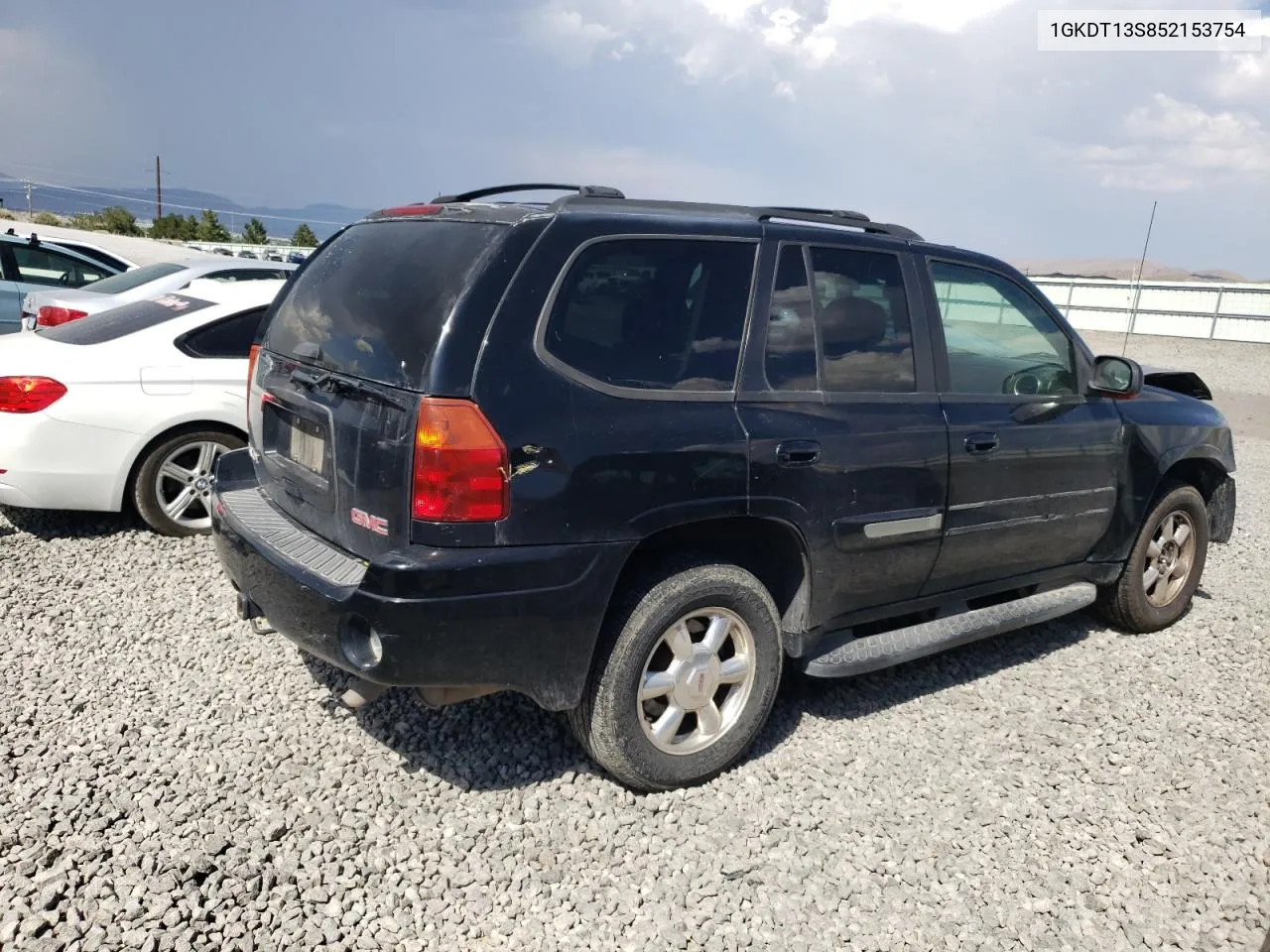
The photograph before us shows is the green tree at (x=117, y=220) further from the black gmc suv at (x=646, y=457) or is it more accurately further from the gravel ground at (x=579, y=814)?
the black gmc suv at (x=646, y=457)

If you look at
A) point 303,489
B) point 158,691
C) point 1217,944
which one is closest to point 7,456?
point 158,691

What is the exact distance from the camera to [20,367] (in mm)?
5250

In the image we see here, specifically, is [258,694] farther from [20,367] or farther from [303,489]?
[20,367]

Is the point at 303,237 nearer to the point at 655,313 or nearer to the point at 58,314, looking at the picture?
the point at 58,314

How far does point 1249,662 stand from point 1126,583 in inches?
Result: 27.3

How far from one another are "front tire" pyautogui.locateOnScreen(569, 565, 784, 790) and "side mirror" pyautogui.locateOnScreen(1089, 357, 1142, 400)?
6.97 ft

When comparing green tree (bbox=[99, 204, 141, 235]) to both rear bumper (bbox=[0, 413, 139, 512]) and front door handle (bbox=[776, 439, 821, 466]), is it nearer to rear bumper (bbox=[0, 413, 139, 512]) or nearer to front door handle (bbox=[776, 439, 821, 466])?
rear bumper (bbox=[0, 413, 139, 512])

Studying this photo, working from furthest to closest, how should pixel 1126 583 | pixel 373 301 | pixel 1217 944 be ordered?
pixel 1126 583
pixel 373 301
pixel 1217 944

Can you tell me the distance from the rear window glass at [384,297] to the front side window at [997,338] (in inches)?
80.7

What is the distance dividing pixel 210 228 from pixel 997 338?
42887 mm

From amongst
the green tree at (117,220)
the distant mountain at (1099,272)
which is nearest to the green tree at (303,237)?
the green tree at (117,220)

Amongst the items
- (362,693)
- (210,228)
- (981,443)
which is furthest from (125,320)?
(210,228)

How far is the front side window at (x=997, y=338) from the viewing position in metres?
4.11

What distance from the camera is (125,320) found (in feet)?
19.2
